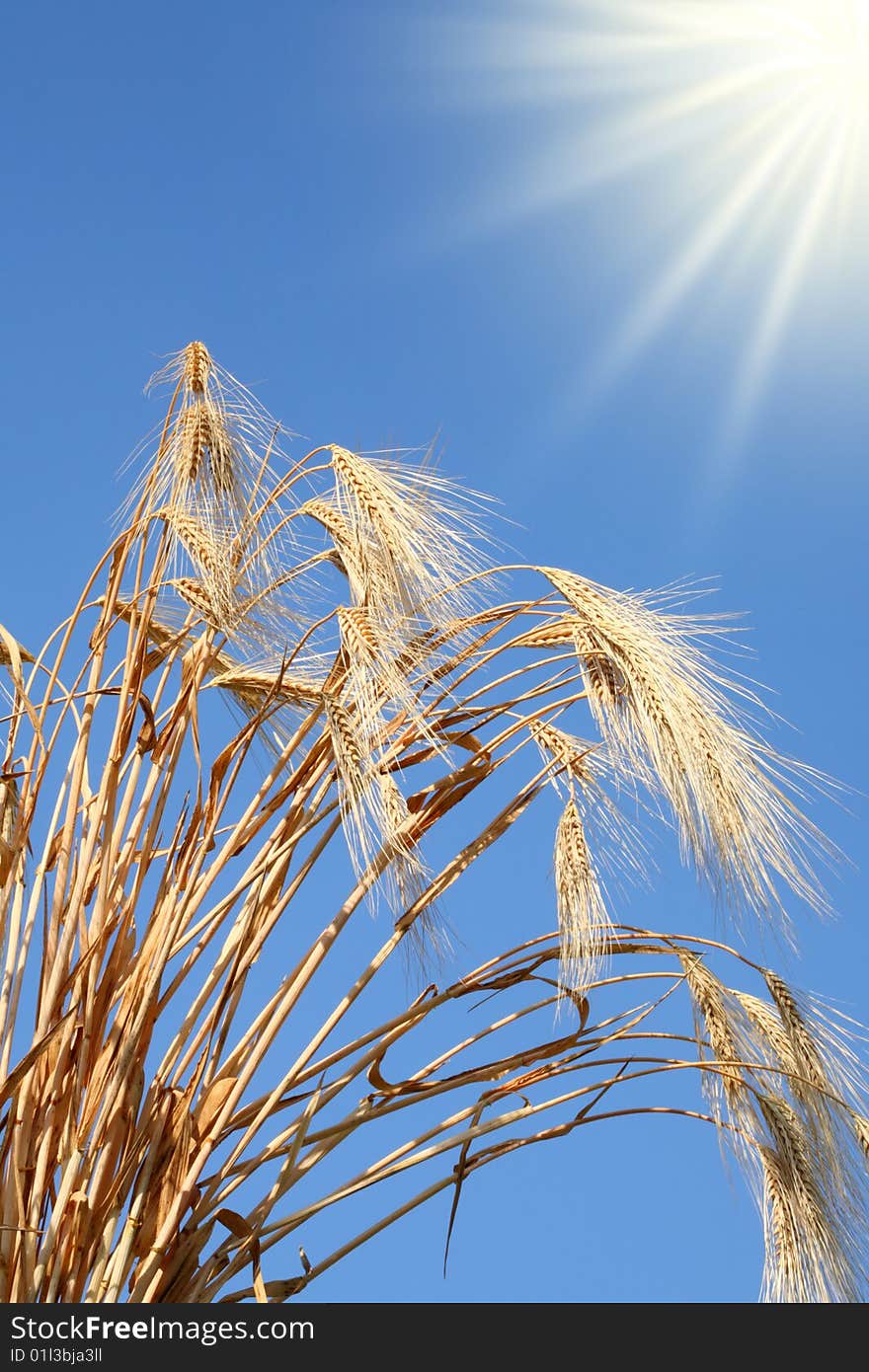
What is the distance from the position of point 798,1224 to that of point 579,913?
2.19 ft

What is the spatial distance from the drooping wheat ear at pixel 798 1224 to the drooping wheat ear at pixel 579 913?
44 cm

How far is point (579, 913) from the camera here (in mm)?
1840

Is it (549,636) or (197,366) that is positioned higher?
(197,366)

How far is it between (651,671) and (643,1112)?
0.75 metres

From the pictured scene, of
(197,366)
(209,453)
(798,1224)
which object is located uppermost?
(197,366)

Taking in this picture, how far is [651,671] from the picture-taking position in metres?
1.69

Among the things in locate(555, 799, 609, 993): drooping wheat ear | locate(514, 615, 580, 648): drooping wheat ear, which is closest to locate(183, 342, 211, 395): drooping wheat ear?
locate(514, 615, 580, 648): drooping wheat ear

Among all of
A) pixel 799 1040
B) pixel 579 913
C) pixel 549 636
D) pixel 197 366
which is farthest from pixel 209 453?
pixel 799 1040

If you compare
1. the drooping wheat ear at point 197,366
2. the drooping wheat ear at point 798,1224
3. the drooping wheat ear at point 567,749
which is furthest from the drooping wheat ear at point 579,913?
the drooping wheat ear at point 197,366

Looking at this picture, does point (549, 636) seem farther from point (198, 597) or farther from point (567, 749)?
point (198, 597)

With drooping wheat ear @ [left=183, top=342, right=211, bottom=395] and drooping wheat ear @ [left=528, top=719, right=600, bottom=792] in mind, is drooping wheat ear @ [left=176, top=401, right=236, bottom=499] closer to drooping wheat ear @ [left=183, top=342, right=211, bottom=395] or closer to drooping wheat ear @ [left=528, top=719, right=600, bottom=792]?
drooping wheat ear @ [left=183, top=342, right=211, bottom=395]
